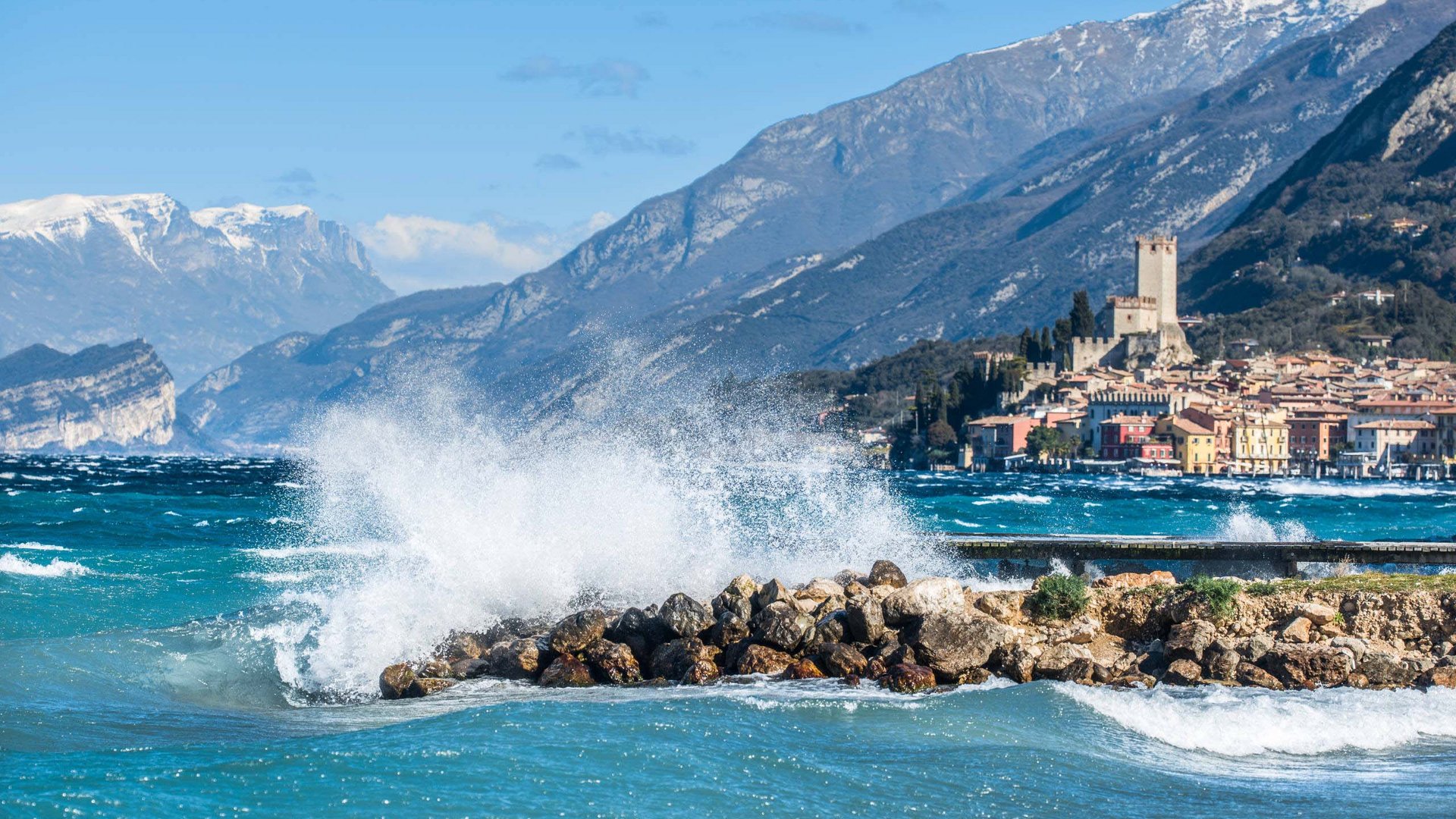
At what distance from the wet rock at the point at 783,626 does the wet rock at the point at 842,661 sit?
512 mm

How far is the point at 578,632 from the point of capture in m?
22.9

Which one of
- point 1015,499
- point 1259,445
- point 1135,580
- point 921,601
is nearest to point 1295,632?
point 1135,580

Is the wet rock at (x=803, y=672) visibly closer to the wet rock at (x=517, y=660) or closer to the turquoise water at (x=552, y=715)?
the turquoise water at (x=552, y=715)

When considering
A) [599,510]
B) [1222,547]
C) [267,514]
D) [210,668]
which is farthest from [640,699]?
[267,514]

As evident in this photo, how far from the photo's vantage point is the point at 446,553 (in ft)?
93.2

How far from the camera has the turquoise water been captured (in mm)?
15992

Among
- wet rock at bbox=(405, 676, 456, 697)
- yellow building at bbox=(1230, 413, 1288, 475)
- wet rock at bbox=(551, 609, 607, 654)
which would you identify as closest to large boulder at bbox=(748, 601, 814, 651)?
wet rock at bbox=(551, 609, 607, 654)

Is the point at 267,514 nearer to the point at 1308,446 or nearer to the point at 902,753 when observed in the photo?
the point at 902,753

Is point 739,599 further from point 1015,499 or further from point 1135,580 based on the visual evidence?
point 1015,499

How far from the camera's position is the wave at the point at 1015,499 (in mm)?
74125

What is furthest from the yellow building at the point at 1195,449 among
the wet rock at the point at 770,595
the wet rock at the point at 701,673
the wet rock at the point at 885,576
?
the wet rock at the point at 701,673

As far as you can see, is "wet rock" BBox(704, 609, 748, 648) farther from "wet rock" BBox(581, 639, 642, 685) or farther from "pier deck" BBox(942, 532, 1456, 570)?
"pier deck" BBox(942, 532, 1456, 570)

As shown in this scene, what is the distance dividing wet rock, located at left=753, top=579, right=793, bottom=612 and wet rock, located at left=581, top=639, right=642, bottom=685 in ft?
6.10

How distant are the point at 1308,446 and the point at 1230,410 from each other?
6.42 meters
